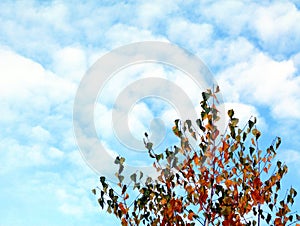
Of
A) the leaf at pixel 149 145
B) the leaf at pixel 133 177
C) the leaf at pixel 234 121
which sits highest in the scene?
the leaf at pixel 234 121

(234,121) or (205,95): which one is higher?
(205,95)

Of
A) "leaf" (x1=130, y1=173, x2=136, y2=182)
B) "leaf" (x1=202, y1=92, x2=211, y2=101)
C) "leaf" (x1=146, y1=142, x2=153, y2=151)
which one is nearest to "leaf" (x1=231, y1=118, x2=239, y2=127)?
"leaf" (x1=202, y1=92, x2=211, y2=101)

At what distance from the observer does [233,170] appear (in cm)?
666

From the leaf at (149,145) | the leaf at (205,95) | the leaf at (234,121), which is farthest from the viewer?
the leaf at (149,145)

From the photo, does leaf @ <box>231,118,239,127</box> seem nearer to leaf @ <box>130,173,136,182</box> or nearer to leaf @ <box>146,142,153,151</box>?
leaf @ <box>146,142,153,151</box>

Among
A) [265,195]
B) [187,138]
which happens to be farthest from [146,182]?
[265,195]

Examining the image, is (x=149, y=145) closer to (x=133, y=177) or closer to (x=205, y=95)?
(x=133, y=177)

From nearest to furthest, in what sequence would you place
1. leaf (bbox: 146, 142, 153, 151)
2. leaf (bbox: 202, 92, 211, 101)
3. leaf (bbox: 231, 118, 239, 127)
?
leaf (bbox: 202, 92, 211, 101)
leaf (bbox: 231, 118, 239, 127)
leaf (bbox: 146, 142, 153, 151)

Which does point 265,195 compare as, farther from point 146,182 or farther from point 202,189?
point 146,182

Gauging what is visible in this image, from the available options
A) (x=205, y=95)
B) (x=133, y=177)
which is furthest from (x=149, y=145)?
(x=205, y=95)

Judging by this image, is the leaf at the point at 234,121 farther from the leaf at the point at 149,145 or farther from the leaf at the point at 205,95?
the leaf at the point at 149,145

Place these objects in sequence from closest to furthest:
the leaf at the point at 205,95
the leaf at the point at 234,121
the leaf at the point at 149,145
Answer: the leaf at the point at 205,95
the leaf at the point at 234,121
the leaf at the point at 149,145

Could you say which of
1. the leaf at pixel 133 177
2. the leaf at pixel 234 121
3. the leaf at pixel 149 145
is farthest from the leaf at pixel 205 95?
the leaf at pixel 133 177

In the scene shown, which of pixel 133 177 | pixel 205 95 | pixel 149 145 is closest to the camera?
pixel 205 95
